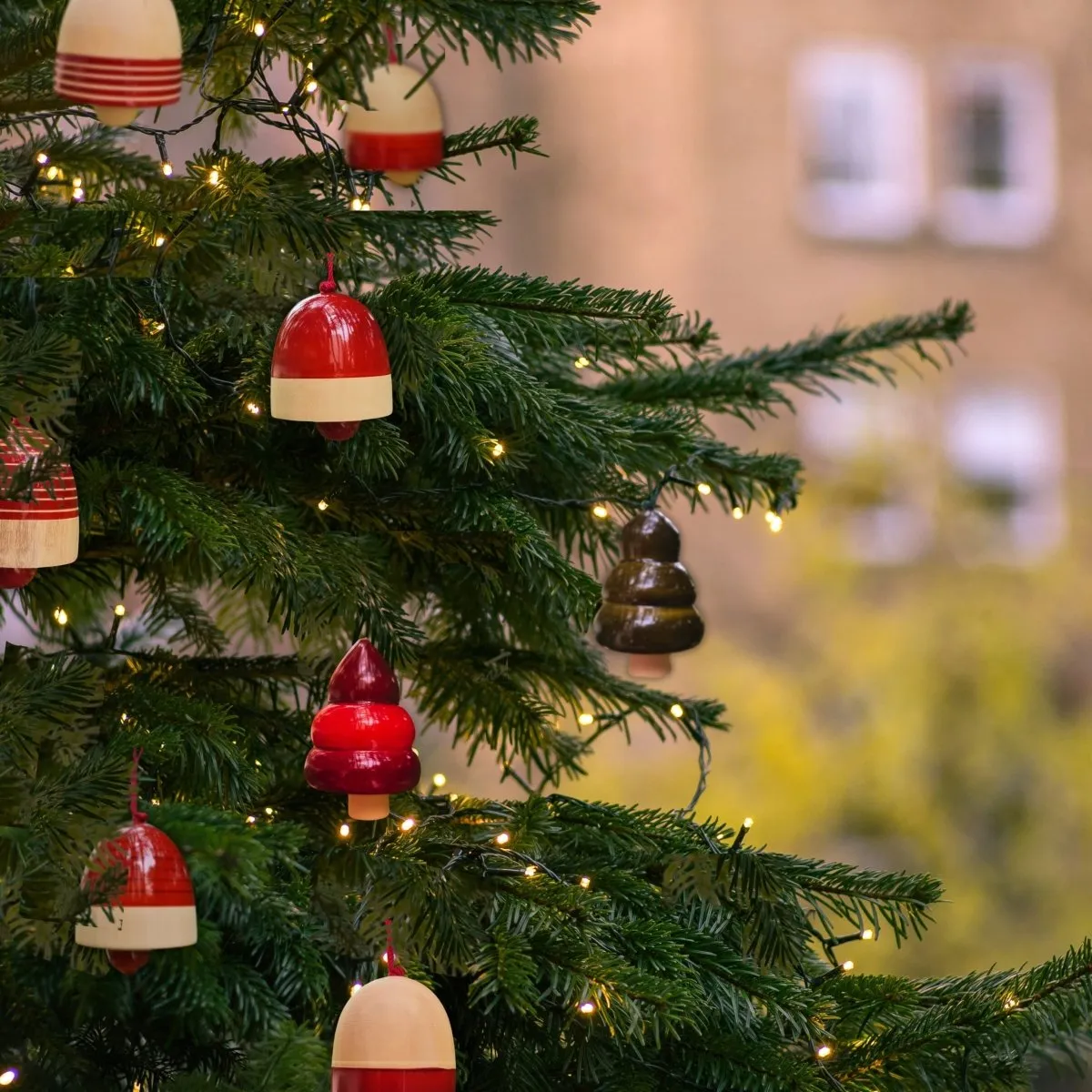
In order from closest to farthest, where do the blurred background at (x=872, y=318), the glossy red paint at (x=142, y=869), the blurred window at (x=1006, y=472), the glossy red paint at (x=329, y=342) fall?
the glossy red paint at (x=142, y=869) → the glossy red paint at (x=329, y=342) → the blurred background at (x=872, y=318) → the blurred window at (x=1006, y=472)

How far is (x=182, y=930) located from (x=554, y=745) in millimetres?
317

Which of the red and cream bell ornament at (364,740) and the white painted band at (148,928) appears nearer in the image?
the white painted band at (148,928)

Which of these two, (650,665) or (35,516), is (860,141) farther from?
(35,516)

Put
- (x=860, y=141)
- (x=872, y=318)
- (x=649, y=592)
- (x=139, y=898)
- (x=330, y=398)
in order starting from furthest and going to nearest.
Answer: (x=860, y=141) < (x=872, y=318) < (x=649, y=592) < (x=330, y=398) < (x=139, y=898)

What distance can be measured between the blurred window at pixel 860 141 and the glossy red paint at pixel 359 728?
3591 mm

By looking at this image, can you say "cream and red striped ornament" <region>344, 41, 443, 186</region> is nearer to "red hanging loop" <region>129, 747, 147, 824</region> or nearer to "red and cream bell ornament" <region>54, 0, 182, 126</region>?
"red and cream bell ornament" <region>54, 0, 182, 126</region>

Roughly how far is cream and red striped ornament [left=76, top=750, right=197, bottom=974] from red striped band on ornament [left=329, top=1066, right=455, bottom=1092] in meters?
0.08

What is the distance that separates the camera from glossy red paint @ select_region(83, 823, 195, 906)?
49cm

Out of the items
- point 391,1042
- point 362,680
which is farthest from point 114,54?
point 391,1042

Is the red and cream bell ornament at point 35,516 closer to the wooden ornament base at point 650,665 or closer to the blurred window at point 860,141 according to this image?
the wooden ornament base at point 650,665

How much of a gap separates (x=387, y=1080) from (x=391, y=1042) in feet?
0.05

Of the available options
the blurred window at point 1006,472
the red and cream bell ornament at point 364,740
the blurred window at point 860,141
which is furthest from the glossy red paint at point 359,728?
the blurred window at point 860,141

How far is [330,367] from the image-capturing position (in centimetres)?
59

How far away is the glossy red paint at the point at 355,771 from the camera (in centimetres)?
62
